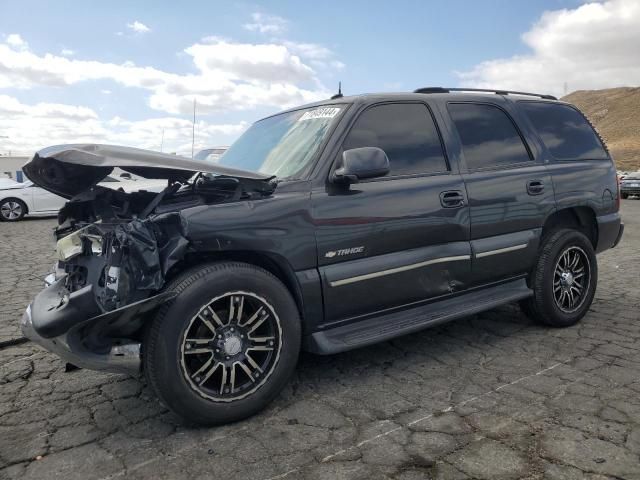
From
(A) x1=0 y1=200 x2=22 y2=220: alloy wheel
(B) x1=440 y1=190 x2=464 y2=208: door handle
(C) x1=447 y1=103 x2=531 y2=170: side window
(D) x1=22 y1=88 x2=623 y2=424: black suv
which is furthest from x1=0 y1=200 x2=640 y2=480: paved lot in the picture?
(A) x1=0 y1=200 x2=22 y2=220: alloy wheel

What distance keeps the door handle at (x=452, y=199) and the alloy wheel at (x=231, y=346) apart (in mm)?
1460

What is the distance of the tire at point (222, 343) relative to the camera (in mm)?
2643

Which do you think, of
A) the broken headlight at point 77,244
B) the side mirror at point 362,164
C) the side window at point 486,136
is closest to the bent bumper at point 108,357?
the broken headlight at point 77,244

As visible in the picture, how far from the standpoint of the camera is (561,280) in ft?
14.6

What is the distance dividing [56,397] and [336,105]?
8.40ft

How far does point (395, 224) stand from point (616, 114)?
310 ft

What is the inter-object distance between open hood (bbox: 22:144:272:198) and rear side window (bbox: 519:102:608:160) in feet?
8.77

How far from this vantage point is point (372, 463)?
8.02ft

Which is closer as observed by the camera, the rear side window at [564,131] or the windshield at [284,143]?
the windshield at [284,143]

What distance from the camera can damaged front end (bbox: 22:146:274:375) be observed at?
2598 mm

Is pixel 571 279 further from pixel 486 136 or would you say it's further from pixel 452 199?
pixel 452 199

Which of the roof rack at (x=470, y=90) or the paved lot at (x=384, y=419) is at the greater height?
the roof rack at (x=470, y=90)

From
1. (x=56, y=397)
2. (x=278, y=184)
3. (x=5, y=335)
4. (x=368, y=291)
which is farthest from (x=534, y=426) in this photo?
(x=5, y=335)

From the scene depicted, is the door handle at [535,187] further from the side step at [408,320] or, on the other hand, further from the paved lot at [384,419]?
the paved lot at [384,419]
